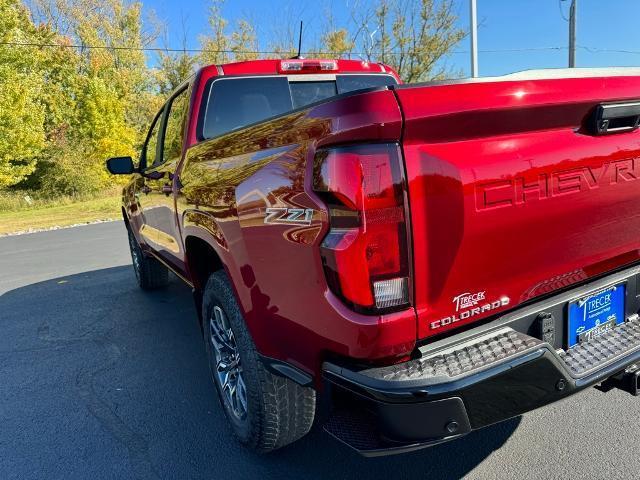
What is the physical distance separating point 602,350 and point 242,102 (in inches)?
103

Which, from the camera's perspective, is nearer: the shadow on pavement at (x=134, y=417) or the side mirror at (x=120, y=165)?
the shadow on pavement at (x=134, y=417)

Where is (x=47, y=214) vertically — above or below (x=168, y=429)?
below

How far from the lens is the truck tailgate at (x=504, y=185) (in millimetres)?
1528

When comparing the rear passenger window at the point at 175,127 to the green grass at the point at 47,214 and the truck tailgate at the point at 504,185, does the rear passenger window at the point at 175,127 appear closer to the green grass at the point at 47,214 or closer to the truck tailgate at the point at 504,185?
the truck tailgate at the point at 504,185

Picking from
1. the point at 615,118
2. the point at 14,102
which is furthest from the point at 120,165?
the point at 14,102

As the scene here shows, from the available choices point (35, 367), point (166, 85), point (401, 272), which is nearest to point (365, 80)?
point (401, 272)

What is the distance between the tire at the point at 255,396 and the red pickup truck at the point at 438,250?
1cm

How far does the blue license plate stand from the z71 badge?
3.56 ft

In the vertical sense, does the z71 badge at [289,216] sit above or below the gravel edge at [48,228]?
above

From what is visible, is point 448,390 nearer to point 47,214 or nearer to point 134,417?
point 134,417

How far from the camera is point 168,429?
2.79 m

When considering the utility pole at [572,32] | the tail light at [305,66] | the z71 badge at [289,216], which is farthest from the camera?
the utility pole at [572,32]

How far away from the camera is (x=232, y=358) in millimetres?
2611

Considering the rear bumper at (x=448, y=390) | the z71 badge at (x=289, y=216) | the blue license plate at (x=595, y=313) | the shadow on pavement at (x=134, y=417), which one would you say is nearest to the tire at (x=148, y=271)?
the shadow on pavement at (x=134, y=417)
